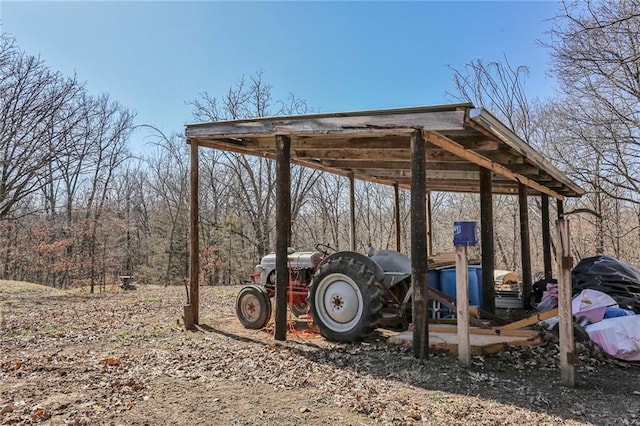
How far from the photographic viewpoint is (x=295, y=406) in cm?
312

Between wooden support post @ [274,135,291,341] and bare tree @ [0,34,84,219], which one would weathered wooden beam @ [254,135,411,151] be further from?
bare tree @ [0,34,84,219]

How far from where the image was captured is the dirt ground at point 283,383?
2.94 meters

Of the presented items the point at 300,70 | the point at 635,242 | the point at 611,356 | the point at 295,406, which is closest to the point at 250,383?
the point at 295,406

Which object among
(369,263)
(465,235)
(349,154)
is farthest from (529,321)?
(349,154)

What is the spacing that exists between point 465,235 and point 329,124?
198 cm

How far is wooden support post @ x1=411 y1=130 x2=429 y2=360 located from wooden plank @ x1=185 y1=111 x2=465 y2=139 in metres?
0.19

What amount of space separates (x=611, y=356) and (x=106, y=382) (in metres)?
4.92

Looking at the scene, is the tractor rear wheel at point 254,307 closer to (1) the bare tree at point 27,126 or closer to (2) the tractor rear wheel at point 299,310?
(2) the tractor rear wheel at point 299,310

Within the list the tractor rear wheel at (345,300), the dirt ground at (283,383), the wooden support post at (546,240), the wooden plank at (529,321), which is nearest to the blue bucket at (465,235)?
the dirt ground at (283,383)

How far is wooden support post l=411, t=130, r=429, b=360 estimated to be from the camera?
164 inches

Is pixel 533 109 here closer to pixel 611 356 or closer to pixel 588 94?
pixel 588 94

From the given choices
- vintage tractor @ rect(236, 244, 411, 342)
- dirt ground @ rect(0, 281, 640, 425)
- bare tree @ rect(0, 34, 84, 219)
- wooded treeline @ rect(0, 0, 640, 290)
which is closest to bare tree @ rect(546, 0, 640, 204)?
wooded treeline @ rect(0, 0, 640, 290)

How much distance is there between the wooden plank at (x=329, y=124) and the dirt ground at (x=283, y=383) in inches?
90.4

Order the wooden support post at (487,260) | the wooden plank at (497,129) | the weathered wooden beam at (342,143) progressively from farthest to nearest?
1. the wooden support post at (487,260)
2. the weathered wooden beam at (342,143)
3. the wooden plank at (497,129)
